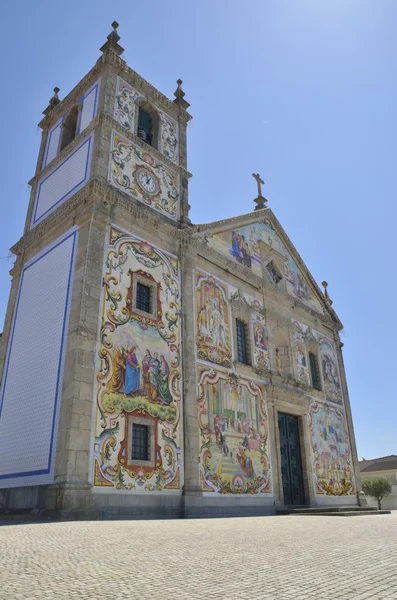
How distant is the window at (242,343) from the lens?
16.5 m

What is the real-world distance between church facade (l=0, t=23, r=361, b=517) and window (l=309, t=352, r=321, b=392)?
0.19 metres

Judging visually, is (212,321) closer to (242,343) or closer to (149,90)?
(242,343)

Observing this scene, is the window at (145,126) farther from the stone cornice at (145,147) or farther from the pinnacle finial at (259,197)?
the pinnacle finial at (259,197)

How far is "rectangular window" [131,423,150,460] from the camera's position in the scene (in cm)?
1149

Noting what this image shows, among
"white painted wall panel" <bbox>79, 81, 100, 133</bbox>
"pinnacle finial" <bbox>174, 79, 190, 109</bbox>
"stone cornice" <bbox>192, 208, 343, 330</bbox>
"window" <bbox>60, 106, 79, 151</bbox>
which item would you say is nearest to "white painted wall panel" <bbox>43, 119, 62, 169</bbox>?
"window" <bbox>60, 106, 79, 151</bbox>

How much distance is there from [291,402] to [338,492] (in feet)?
15.6

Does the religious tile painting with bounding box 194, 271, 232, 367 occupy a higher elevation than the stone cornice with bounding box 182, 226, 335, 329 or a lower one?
lower

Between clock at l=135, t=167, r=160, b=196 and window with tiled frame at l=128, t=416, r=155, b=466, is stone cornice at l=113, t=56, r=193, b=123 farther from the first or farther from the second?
window with tiled frame at l=128, t=416, r=155, b=466

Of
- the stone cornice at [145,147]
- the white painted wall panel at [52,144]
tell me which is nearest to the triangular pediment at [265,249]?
the stone cornice at [145,147]

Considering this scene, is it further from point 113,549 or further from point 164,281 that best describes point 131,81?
point 113,549

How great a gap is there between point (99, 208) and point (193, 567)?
35.0 feet

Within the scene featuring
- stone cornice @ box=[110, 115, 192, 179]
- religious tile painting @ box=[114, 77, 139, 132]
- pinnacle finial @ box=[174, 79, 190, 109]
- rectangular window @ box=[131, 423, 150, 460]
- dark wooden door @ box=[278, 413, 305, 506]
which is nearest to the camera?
rectangular window @ box=[131, 423, 150, 460]

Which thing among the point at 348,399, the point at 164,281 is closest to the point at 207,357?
the point at 164,281

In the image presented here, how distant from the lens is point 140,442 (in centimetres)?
1170
